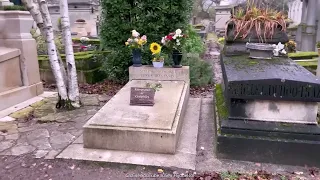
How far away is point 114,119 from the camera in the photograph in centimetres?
344

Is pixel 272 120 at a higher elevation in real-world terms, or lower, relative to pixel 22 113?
higher

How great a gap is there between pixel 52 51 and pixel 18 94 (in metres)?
1.33

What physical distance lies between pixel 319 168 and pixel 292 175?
14.4 inches

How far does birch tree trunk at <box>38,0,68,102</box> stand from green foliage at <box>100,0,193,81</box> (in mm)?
2513

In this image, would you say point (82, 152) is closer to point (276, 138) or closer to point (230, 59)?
point (276, 138)

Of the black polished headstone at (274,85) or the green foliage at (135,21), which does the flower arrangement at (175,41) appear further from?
the black polished headstone at (274,85)

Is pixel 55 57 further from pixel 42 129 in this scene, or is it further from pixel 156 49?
pixel 156 49

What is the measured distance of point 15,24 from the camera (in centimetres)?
538

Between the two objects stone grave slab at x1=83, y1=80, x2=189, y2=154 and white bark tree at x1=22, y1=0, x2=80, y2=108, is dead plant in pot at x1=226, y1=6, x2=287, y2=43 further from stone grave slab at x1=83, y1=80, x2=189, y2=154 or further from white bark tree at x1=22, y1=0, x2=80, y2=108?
white bark tree at x1=22, y1=0, x2=80, y2=108

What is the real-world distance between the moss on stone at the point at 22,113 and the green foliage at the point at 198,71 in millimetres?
4144

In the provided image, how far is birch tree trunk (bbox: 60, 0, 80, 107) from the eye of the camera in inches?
187

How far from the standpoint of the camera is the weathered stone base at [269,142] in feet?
9.79

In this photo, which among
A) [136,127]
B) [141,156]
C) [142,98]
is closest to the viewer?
[141,156]

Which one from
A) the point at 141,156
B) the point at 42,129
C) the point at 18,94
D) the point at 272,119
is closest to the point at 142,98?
the point at 141,156
